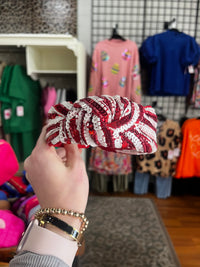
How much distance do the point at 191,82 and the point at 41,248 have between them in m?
2.32

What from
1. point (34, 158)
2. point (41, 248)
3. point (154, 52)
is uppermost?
point (154, 52)

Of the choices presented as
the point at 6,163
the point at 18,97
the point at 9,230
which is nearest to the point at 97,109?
the point at 6,163

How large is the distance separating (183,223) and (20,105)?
180 cm

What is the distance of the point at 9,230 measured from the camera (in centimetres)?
84

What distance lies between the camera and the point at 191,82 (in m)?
2.31

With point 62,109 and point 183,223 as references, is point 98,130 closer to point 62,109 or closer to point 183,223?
point 62,109

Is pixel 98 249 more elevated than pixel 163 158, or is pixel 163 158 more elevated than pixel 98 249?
pixel 163 158

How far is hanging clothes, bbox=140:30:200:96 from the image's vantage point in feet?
6.76

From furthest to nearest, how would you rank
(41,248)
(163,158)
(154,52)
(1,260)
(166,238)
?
(163,158), (154,52), (166,238), (1,260), (41,248)

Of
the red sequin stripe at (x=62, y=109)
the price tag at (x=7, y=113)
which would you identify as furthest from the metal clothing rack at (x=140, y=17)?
the red sequin stripe at (x=62, y=109)

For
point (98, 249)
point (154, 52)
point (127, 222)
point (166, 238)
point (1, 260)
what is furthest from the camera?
point (154, 52)

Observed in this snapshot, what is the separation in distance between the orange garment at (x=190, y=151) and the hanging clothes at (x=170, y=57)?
1.15 ft

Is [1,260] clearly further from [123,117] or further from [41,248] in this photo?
[123,117]

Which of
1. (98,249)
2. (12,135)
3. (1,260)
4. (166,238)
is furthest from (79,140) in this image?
(12,135)
